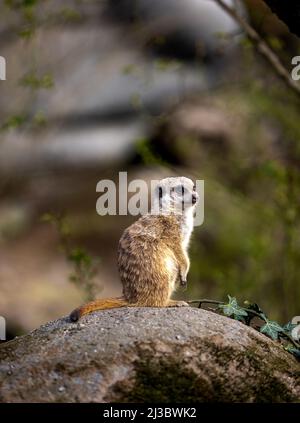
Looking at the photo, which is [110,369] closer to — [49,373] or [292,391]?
[49,373]

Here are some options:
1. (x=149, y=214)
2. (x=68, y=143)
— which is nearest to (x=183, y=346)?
(x=149, y=214)

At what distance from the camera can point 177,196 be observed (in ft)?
18.8

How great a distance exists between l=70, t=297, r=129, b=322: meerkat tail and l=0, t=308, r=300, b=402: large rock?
0.05 meters

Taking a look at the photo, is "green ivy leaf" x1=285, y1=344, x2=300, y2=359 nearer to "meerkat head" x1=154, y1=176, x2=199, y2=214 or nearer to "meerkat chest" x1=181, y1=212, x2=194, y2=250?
"meerkat chest" x1=181, y1=212, x2=194, y2=250

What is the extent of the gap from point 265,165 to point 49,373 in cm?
532

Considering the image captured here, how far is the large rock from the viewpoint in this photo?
4.14 m

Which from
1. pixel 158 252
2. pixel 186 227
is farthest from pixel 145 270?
pixel 186 227

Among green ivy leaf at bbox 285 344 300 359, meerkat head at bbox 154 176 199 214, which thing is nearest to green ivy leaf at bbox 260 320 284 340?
green ivy leaf at bbox 285 344 300 359

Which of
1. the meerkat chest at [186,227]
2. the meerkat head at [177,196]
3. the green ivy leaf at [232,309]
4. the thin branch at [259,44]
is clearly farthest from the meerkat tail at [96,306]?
the thin branch at [259,44]

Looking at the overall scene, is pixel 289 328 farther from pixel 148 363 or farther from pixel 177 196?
pixel 177 196

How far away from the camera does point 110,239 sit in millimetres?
14727

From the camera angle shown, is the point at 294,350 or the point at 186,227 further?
the point at 186,227

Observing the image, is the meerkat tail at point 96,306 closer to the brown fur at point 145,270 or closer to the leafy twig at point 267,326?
the brown fur at point 145,270

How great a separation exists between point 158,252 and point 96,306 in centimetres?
61
